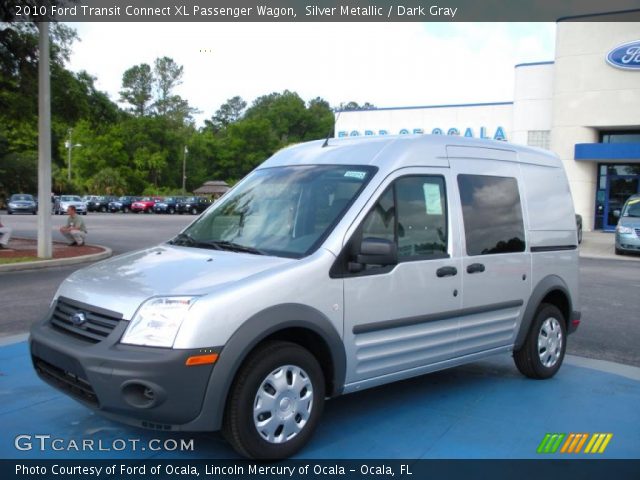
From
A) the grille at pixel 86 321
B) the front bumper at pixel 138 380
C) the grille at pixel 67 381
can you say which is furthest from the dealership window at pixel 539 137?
the front bumper at pixel 138 380

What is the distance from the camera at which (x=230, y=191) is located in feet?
17.6

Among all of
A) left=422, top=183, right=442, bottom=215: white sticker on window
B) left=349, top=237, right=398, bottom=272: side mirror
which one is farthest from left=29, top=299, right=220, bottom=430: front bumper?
left=422, top=183, right=442, bottom=215: white sticker on window

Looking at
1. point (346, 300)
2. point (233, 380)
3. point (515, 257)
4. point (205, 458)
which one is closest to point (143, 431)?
point (205, 458)

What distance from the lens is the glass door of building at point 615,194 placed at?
102 feet

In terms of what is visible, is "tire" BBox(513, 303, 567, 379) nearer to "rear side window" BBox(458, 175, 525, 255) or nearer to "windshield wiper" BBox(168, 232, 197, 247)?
"rear side window" BBox(458, 175, 525, 255)

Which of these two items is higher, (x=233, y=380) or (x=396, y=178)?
(x=396, y=178)

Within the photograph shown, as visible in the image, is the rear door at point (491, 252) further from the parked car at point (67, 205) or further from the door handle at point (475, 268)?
the parked car at point (67, 205)

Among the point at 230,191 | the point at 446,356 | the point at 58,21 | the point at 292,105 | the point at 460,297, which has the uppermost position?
the point at 292,105

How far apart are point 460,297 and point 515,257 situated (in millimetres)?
872

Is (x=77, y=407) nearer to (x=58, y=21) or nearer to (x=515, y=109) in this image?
(x=58, y=21)

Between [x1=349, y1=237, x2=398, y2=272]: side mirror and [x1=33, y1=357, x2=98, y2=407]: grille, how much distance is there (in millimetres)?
1849

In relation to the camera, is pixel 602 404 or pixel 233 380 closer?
pixel 233 380

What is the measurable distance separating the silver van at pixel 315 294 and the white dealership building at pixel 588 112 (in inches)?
938

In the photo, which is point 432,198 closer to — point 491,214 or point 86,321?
point 491,214
